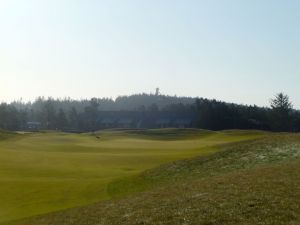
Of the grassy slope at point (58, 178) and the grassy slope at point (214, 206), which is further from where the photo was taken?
the grassy slope at point (58, 178)

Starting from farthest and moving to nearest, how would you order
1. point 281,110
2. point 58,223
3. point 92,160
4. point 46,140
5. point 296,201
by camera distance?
1. point 281,110
2. point 46,140
3. point 92,160
4. point 58,223
5. point 296,201

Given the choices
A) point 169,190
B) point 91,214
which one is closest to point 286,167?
point 169,190

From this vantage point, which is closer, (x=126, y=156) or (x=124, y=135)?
(x=126, y=156)

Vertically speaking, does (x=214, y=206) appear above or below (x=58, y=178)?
above

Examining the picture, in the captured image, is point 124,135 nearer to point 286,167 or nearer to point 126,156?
point 126,156

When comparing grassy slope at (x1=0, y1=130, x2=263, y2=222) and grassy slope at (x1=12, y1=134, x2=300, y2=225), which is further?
grassy slope at (x1=0, y1=130, x2=263, y2=222)

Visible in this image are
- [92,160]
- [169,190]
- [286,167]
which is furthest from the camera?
[92,160]

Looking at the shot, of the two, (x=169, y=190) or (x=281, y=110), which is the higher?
(x=281, y=110)

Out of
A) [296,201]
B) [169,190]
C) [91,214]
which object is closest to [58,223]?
[91,214]

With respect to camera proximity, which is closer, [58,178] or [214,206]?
[214,206]

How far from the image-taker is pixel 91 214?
79.5 feet

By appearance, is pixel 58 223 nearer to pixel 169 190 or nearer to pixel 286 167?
pixel 169 190

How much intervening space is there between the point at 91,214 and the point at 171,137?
293 feet

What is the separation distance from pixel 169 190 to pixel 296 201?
8.90 meters
